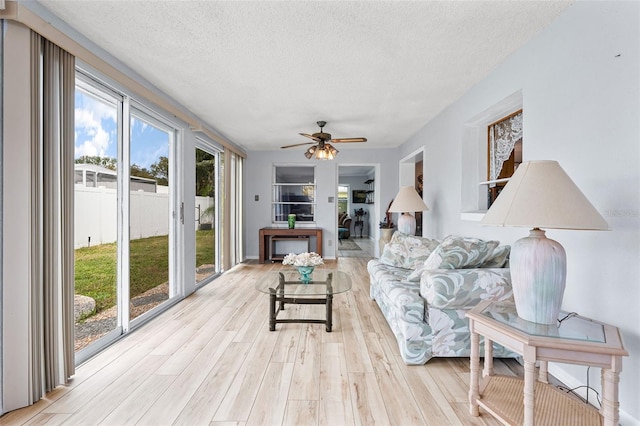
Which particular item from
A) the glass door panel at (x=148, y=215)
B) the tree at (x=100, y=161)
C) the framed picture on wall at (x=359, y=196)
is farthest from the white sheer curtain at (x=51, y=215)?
the framed picture on wall at (x=359, y=196)

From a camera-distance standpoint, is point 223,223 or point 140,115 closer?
point 140,115

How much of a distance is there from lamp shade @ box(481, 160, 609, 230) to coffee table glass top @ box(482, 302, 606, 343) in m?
0.47

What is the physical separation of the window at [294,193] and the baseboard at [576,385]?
4.99 metres

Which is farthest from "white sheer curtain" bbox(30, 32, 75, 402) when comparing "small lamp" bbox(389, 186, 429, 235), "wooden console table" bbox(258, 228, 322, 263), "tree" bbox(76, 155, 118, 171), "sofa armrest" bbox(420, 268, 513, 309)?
"wooden console table" bbox(258, 228, 322, 263)

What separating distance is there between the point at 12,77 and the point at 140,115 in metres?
1.34

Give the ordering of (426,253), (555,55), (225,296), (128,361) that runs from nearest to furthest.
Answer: (555,55), (128,361), (426,253), (225,296)

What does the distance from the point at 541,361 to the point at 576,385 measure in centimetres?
81

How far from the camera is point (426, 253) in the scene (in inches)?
130

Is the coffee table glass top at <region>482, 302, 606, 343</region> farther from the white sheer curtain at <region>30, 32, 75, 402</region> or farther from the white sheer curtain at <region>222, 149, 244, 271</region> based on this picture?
the white sheer curtain at <region>222, 149, 244, 271</region>

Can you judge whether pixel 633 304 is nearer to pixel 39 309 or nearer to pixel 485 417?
pixel 485 417

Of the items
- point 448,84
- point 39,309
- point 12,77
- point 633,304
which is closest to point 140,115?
point 12,77

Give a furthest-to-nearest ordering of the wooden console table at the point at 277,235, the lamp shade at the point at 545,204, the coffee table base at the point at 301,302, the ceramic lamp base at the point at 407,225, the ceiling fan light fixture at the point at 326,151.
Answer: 1. the wooden console table at the point at 277,235
2. the ceramic lamp base at the point at 407,225
3. the ceiling fan light fixture at the point at 326,151
4. the coffee table base at the point at 301,302
5. the lamp shade at the point at 545,204

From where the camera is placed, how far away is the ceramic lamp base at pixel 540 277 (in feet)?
4.57

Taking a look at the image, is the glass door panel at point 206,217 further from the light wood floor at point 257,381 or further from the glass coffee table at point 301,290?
the glass coffee table at point 301,290
